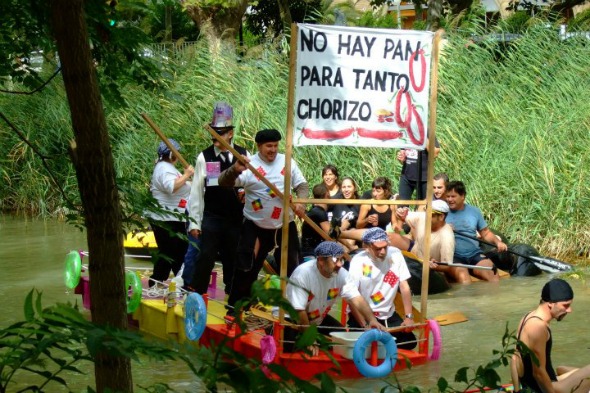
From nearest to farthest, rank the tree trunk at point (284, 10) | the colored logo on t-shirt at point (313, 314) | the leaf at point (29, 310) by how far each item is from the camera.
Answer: the leaf at point (29, 310), the colored logo on t-shirt at point (313, 314), the tree trunk at point (284, 10)

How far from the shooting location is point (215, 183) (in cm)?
936

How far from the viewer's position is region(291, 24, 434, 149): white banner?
25.7 feet

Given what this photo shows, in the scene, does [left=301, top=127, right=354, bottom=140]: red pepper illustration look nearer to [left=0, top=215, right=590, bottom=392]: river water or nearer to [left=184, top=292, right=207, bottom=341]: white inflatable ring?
[left=184, top=292, right=207, bottom=341]: white inflatable ring

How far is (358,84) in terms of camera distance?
793 centimetres

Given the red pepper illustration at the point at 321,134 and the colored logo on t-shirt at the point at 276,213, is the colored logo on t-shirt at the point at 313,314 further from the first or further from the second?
the red pepper illustration at the point at 321,134

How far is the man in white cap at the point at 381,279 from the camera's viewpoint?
8.56 meters

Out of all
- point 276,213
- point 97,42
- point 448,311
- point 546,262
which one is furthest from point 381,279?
point 546,262

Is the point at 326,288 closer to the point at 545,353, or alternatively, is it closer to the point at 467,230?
the point at 545,353

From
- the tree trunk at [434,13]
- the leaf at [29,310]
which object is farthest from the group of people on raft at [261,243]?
the tree trunk at [434,13]

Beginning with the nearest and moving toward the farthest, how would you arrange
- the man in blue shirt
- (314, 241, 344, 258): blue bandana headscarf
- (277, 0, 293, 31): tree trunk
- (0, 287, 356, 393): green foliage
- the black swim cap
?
(0, 287, 356, 393): green foliage → the black swim cap → (314, 241, 344, 258): blue bandana headscarf → the man in blue shirt → (277, 0, 293, 31): tree trunk

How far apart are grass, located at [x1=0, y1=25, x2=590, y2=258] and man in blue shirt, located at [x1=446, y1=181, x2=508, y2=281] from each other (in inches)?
48.9

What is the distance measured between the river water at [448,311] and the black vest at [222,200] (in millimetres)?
1370

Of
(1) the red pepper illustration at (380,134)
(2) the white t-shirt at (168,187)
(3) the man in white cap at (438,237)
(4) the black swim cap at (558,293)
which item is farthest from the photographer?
(3) the man in white cap at (438,237)

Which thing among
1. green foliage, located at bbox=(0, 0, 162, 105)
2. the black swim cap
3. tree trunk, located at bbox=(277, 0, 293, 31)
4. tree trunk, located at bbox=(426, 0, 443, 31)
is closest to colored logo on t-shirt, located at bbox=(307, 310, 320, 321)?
the black swim cap
